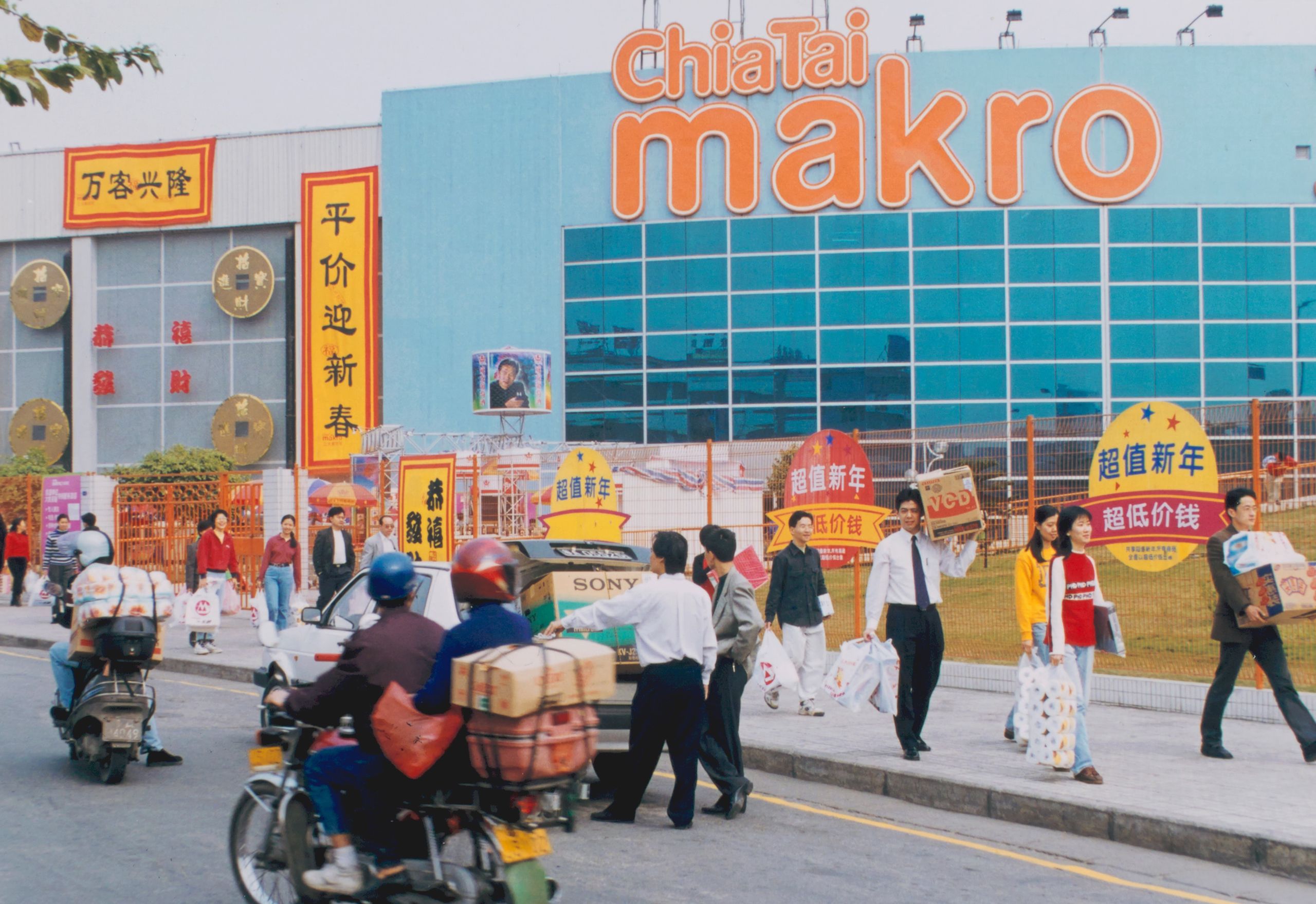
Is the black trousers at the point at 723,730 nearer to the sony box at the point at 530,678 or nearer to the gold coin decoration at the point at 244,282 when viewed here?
the sony box at the point at 530,678

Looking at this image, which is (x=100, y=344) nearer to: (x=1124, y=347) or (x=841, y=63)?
(x=841, y=63)

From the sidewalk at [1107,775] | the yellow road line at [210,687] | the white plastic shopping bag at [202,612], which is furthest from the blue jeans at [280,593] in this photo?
the sidewalk at [1107,775]

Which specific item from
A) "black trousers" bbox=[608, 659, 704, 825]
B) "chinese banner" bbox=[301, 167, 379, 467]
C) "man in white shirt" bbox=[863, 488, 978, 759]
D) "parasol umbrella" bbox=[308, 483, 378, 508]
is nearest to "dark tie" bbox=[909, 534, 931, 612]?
"man in white shirt" bbox=[863, 488, 978, 759]

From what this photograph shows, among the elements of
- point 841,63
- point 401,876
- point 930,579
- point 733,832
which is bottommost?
point 733,832

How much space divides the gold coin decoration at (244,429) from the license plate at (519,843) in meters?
45.8

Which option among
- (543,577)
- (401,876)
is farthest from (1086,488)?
(401,876)

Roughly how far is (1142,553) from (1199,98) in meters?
34.4

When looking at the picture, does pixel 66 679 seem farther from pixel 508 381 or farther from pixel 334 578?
pixel 508 381

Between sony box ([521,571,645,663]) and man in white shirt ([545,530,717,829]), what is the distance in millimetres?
1438

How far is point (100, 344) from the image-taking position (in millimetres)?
49688

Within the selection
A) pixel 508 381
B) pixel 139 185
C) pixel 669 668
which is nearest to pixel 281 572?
pixel 669 668

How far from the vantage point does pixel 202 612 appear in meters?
16.0

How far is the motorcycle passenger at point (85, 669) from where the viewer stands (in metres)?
8.58

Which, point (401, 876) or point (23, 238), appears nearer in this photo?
point (401, 876)
